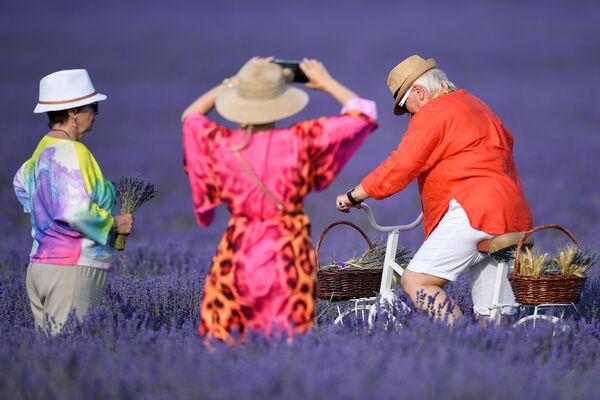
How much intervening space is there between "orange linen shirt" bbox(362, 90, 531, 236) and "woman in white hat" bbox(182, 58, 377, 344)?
77 cm

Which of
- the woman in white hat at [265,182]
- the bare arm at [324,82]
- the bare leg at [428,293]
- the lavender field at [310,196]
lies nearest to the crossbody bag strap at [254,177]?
the woman in white hat at [265,182]

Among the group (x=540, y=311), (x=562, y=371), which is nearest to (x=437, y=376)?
(x=562, y=371)

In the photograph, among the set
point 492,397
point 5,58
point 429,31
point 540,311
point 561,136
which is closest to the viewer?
point 492,397

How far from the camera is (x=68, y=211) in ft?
13.9

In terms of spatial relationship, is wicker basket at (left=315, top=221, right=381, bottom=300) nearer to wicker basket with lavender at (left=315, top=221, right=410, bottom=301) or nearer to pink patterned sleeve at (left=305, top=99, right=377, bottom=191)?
wicker basket with lavender at (left=315, top=221, right=410, bottom=301)

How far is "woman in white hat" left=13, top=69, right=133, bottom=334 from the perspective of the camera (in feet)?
14.0

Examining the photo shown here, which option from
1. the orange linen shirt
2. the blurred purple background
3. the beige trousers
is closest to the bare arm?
the orange linen shirt

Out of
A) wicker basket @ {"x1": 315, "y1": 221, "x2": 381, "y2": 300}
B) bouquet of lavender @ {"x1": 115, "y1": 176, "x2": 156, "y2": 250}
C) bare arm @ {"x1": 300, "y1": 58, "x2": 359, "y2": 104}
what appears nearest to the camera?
bare arm @ {"x1": 300, "y1": 58, "x2": 359, "y2": 104}

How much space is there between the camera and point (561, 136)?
15883mm

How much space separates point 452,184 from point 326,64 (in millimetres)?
16093

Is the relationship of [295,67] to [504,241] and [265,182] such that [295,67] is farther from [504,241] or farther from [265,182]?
[504,241]

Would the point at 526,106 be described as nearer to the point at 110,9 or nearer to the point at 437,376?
the point at 110,9

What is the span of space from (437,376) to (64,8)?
72.9 ft

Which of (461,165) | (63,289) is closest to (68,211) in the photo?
(63,289)
